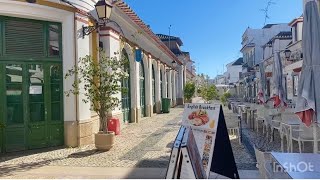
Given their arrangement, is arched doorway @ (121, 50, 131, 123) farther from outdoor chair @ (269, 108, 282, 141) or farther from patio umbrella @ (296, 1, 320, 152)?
patio umbrella @ (296, 1, 320, 152)

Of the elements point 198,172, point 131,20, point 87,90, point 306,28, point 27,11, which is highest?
point 131,20

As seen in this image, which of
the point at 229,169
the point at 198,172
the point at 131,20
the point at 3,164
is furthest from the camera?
the point at 131,20

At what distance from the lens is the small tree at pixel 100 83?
332 inches

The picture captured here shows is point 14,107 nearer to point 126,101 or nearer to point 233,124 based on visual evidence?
point 233,124

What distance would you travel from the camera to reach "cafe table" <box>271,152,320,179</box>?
10.5ft

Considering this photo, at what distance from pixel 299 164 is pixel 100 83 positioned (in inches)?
238

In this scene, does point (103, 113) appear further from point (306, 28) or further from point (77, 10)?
point (306, 28)

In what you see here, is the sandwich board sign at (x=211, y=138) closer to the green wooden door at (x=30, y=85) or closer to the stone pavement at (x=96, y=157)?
the stone pavement at (x=96, y=157)

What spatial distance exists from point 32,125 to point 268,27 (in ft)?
142

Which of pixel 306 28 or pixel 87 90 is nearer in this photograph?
pixel 306 28

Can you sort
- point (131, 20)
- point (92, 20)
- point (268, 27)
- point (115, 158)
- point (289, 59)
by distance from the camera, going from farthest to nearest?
1. point (268, 27)
2. point (289, 59)
3. point (131, 20)
4. point (92, 20)
5. point (115, 158)

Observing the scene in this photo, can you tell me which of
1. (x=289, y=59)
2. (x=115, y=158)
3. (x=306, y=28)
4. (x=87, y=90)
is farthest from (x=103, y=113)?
(x=289, y=59)

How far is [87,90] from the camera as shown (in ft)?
29.2

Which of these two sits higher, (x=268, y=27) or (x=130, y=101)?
(x=268, y=27)
